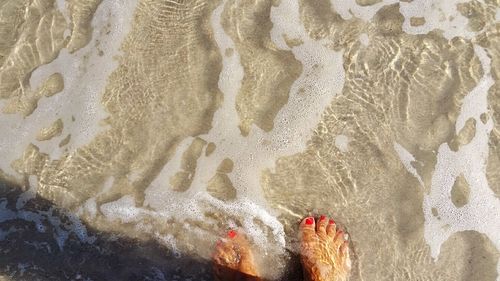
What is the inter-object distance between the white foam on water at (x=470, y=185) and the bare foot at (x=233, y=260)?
4.45 feet

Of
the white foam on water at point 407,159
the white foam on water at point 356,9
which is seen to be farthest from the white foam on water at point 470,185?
the white foam on water at point 356,9

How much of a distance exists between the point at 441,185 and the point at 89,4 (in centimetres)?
312

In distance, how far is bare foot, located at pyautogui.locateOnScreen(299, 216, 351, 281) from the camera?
153 inches

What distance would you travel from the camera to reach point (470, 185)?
12.7 ft

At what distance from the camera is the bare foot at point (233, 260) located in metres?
3.95

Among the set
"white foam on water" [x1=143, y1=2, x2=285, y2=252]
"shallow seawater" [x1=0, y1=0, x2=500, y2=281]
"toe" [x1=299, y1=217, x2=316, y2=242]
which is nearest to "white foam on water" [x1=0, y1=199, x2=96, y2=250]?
"shallow seawater" [x1=0, y1=0, x2=500, y2=281]

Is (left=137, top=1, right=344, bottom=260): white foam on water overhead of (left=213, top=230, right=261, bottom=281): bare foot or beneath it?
overhead

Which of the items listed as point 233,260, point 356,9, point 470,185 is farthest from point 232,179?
point 470,185

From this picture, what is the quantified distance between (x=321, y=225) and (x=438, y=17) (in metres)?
1.85

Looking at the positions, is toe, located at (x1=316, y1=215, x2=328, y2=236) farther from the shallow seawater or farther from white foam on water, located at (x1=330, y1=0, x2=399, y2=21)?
white foam on water, located at (x1=330, y1=0, x2=399, y2=21)

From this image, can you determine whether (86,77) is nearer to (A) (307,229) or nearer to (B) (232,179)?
(B) (232,179)

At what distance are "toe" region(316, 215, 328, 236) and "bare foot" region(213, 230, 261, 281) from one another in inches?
→ 22.0

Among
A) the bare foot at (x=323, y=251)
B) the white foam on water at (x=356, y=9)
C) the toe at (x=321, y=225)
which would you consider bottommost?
the bare foot at (x=323, y=251)

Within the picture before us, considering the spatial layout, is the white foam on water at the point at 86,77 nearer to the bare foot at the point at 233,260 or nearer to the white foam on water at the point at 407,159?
the bare foot at the point at 233,260
